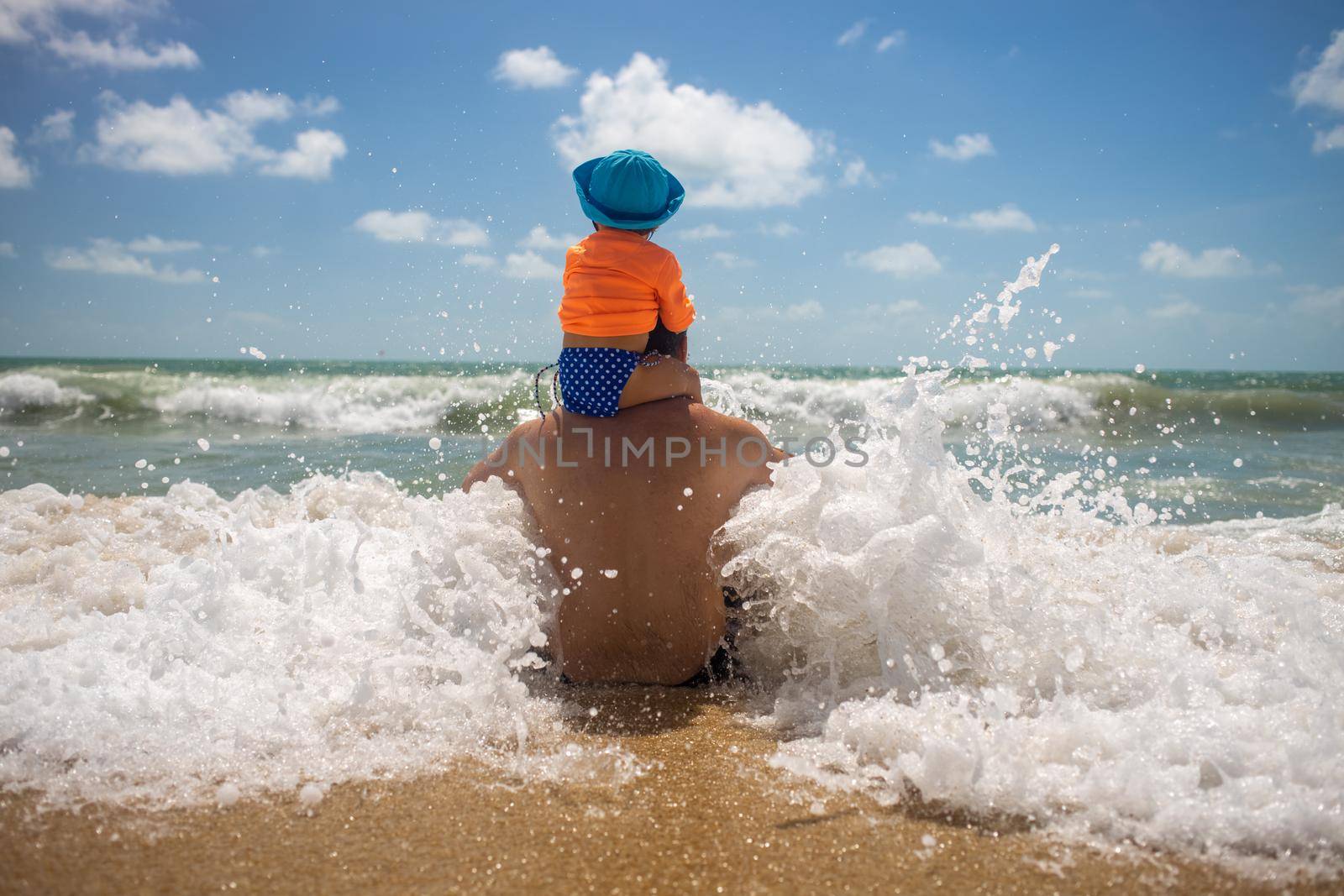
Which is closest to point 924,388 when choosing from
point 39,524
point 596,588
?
point 596,588

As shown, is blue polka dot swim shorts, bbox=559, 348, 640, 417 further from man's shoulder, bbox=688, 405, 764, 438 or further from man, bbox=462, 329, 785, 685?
man's shoulder, bbox=688, 405, 764, 438

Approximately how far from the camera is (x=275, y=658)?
2.65 m

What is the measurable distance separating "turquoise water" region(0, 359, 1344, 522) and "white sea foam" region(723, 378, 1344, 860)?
4653 mm

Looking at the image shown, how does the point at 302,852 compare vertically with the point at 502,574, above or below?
below

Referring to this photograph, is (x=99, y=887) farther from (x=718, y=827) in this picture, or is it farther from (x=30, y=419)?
(x=30, y=419)

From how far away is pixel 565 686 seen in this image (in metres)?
2.73

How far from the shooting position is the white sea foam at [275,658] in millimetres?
2121

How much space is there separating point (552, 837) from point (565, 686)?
906 mm

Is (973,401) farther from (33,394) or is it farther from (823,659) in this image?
(33,394)

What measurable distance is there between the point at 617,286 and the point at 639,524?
2.42 ft

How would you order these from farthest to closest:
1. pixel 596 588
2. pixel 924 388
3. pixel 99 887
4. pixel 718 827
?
pixel 924 388 → pixel 596 588 → pixel 718 827 → pixel 99 887

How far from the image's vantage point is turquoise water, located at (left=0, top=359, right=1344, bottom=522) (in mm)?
8383

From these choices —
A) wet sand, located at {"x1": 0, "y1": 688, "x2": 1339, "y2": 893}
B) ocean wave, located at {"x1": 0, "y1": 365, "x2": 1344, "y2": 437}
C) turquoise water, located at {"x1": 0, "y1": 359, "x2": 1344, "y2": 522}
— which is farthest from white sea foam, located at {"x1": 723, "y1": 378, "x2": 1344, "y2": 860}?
ocean wave, located at {"x1": 0, "y1": 365, "x2": 1344, "y2": 437}

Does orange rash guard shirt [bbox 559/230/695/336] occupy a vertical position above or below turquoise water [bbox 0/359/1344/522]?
above
